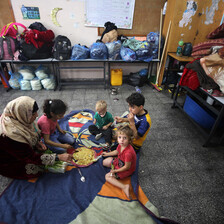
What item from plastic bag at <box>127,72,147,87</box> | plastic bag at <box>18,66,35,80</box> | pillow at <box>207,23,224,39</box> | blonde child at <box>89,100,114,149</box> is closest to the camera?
blonde child at <box>89,100,114,149</box>

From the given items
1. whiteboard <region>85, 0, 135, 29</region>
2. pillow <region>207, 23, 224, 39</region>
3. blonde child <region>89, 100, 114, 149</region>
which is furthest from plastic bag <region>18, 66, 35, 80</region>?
pillow <region>207, 23, 224, 39</region>

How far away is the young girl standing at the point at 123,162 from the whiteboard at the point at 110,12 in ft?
11.4

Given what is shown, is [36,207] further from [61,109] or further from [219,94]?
[219,94]

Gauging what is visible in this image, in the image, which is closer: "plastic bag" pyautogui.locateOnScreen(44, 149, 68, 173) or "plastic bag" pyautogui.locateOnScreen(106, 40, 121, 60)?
"plastic bag" pyautogui.locateOnScreen(44, 149, 68, 173)

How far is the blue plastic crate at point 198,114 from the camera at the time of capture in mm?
2514

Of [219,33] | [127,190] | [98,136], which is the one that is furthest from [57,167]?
[219,33]

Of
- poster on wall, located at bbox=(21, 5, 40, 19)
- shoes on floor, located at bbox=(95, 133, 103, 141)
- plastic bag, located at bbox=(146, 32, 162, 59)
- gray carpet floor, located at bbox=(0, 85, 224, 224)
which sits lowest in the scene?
gray carpet floor, located at bbox=(0, 85, 224, 224)

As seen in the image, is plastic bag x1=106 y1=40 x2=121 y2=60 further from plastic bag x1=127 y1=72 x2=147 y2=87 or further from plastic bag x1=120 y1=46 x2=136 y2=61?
plastic bag x1=127 y1=72 x2=147 y2=87

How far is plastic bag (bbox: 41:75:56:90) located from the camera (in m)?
4.06

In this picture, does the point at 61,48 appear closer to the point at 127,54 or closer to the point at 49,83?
the point at 49,83

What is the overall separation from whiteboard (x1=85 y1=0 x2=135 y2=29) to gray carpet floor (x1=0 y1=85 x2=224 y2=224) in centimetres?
230

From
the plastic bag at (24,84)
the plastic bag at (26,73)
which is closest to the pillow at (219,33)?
the plastic bag at (26,73)

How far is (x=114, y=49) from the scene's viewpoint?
3893 millimetres

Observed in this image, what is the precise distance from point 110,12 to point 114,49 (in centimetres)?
96
